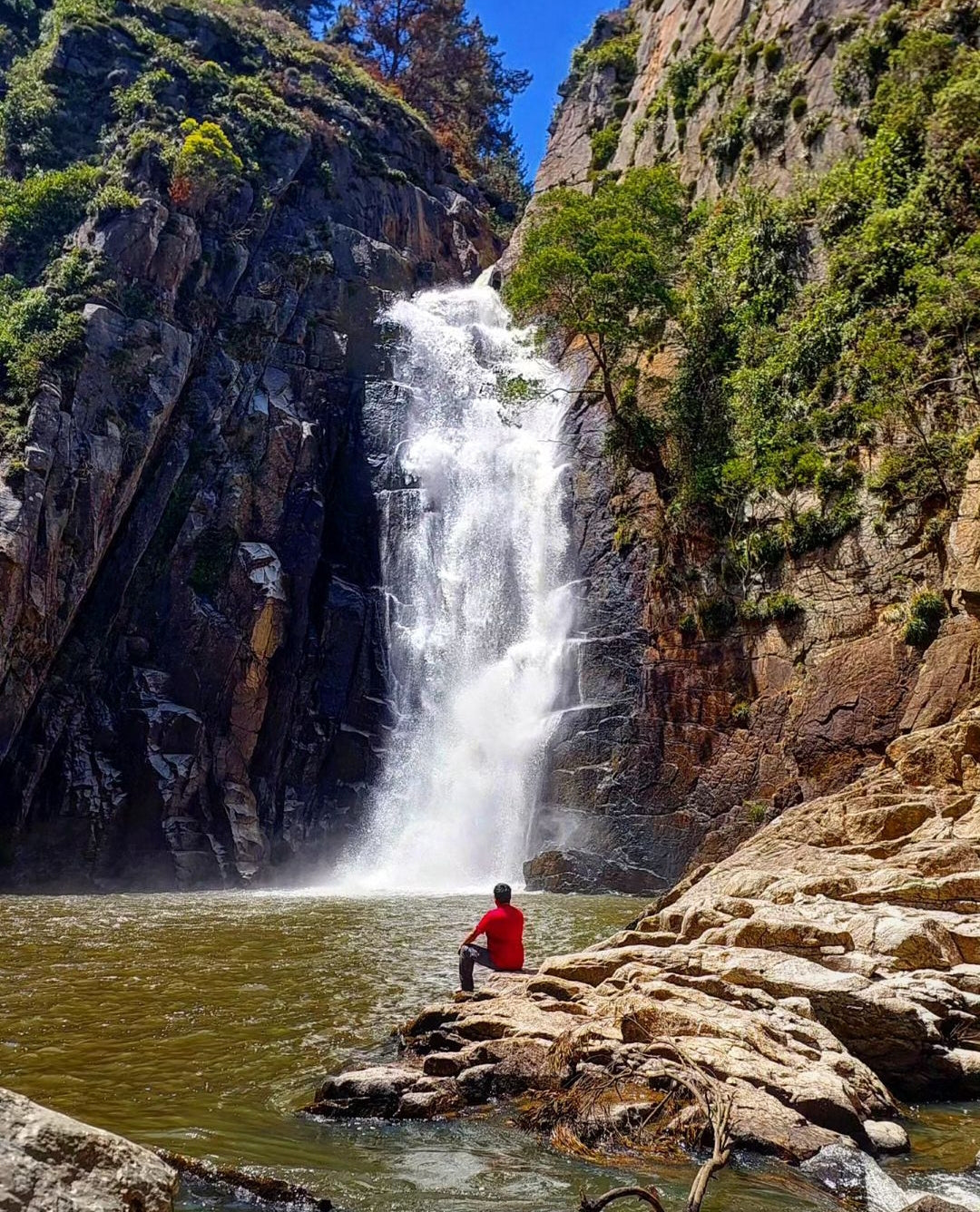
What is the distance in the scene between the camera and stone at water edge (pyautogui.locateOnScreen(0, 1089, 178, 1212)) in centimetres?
332

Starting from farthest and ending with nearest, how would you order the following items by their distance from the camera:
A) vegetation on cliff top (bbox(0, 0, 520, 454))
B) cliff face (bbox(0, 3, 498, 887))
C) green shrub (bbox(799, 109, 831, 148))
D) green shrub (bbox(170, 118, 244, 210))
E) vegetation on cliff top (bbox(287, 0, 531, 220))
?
vegetation on cliff top (bbox(287, 0, 531, 220)) → green shrub (bbox(170, 118, 244, 210)) → vegetation on cliff top (bbox(0, 0, 520, 454)) → green shrub (bbox(799, 109, 831, 148)) → cliff face (bbox(0, 3, 498, 887))

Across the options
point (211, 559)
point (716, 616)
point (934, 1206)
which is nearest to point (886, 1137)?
point (934, 1206)

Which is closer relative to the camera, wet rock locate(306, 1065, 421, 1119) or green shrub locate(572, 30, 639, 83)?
wet rock locate(306, 1065, 421, 1119)

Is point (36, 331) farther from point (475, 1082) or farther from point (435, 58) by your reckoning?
point (435, 58)

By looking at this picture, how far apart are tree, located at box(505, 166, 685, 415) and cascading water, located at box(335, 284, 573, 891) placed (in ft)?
8.65

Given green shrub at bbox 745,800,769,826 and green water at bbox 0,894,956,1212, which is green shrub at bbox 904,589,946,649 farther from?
green water at bbox 0,894,956,1212

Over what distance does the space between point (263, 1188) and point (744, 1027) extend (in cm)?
412

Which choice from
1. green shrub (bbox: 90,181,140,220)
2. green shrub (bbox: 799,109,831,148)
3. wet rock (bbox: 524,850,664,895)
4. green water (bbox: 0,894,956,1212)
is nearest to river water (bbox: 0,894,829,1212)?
green water (bbox: 0,894,956,1212)

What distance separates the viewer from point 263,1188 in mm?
5094

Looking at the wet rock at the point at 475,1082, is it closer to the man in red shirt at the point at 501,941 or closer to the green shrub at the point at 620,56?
the man in red shirt at the point at 501,941

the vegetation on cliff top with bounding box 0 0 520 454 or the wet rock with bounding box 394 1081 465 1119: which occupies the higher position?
the vegetation on cliff top with bounding box 0 0 520 454

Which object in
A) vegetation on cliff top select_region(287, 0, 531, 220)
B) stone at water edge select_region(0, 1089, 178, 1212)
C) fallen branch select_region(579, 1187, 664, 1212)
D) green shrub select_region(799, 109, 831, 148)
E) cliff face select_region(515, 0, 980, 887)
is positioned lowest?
fallen branch select_region(579, 1187, 664, 1212)

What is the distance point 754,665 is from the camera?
78.9 ft

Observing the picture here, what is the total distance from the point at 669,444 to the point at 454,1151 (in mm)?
24960
